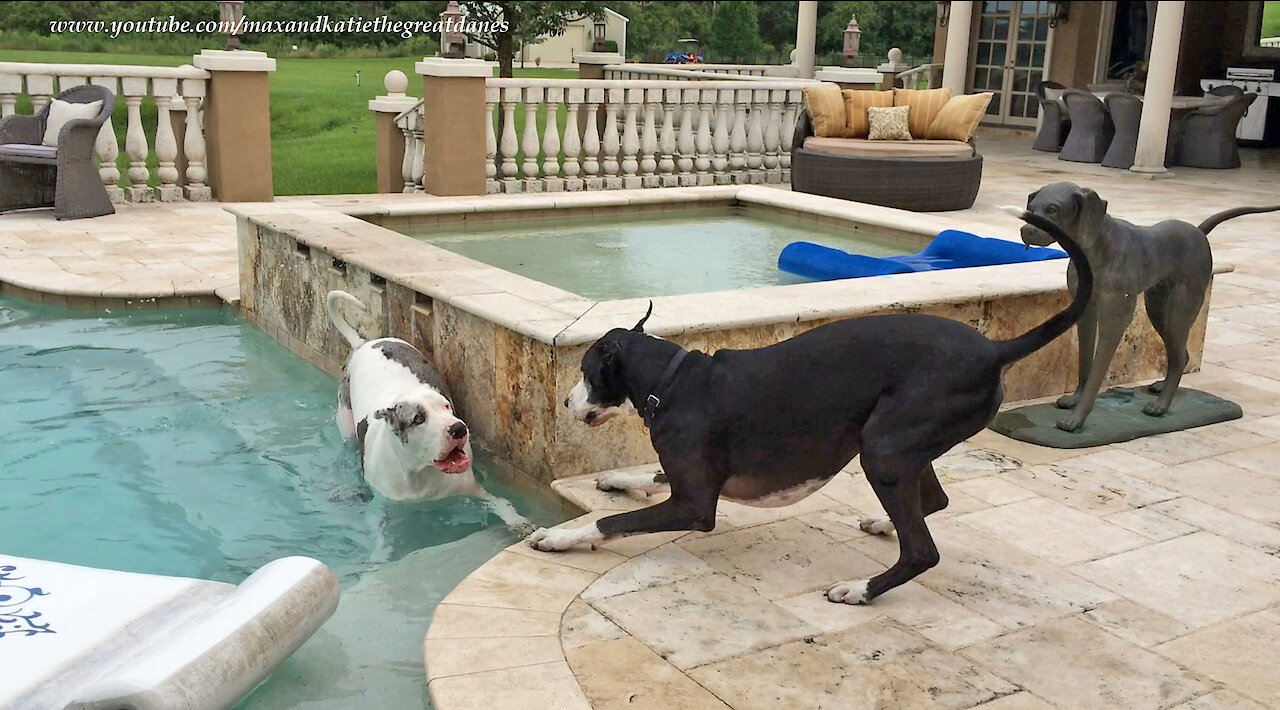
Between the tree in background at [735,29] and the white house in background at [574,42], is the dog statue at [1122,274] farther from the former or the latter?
the tree in background at [735,29]

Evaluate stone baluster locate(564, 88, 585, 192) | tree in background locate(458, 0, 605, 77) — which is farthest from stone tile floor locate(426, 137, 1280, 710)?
tree in background locate(458, 0, 605, 77)

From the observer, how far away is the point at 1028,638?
2.97 meters

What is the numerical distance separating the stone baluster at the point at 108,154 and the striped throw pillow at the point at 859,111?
6083mm

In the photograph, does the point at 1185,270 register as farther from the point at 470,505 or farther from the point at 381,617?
the point at 381,617

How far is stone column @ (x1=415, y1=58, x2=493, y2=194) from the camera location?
9.60m

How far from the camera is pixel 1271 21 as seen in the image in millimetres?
33750

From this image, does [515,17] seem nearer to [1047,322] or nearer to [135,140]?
[135,140]

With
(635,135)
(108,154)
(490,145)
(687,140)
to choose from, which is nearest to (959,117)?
(687,140)

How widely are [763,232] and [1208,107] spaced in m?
9.51

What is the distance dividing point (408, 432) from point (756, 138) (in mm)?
8559

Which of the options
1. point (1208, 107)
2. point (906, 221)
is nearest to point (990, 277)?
point (906, 221)

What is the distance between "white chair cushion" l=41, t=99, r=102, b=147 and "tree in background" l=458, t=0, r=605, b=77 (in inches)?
515

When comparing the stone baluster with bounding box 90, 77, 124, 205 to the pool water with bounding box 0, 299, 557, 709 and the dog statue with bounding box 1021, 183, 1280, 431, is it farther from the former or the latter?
the dog statue with bounding box 1021, 183, 1280, 431

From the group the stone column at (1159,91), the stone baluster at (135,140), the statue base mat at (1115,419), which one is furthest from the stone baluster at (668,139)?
the statue base mat at (1115,419)
